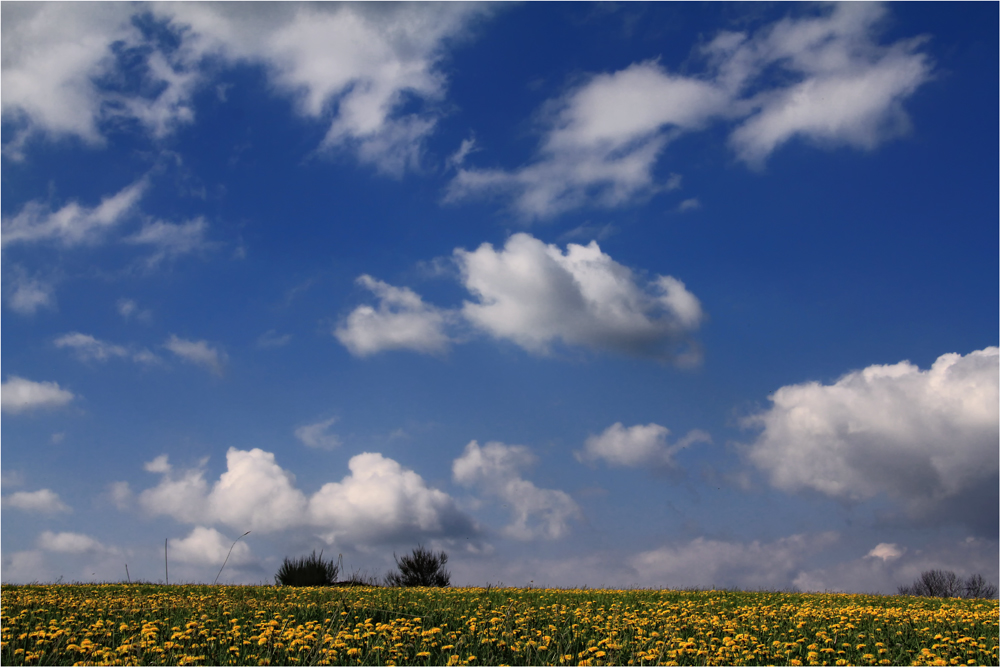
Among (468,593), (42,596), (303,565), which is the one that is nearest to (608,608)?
(468,593)

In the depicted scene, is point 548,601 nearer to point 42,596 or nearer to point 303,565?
point 42,596

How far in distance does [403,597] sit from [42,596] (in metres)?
6.81

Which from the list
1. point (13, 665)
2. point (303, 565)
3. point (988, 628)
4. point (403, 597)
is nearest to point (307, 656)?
point (13, 665)

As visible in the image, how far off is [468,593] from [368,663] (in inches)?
320

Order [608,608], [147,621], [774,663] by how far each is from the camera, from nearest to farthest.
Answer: [774,663] → [147,621] → [608,608]

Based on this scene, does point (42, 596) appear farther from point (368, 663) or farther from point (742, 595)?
point (742, 595)

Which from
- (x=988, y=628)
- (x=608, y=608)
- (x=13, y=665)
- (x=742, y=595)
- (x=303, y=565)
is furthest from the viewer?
(x=303, y=565)

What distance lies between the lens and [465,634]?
898cm

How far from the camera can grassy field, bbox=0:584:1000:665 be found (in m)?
8.05

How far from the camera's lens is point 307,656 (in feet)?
25.7

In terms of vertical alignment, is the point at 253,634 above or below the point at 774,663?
above

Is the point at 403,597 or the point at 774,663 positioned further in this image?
the point at 403,597

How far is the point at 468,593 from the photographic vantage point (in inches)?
616

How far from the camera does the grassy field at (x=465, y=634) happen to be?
805cm
